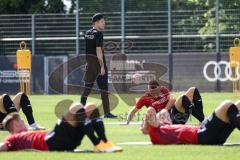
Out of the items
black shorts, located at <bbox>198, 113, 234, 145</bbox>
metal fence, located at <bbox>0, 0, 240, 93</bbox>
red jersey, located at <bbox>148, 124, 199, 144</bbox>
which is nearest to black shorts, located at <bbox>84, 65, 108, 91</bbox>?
red jersey, located at <bbox>148, 124, 199, 144</bbox>

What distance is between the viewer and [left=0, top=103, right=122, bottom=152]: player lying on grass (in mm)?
11070

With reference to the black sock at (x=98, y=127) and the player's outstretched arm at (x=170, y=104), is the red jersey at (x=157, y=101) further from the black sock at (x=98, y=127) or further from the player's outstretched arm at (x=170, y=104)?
the black sock at (x=98, y=127)

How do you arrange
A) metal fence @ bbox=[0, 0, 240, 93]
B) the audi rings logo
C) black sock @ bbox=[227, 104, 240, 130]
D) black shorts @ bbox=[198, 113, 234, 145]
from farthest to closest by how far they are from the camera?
metal fence @ bbox=[0, 0, 240, 93] < the audi rings logo < black shorts @ bbox=[198, 113, 234, 145] < black sock @ bbox=[227, 104, 240, 130]

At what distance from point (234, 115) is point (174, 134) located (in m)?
1.26

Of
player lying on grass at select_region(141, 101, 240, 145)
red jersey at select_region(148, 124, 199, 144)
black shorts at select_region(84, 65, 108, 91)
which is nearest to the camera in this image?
player lying on grass at select_region(141, 101, 240, 145)

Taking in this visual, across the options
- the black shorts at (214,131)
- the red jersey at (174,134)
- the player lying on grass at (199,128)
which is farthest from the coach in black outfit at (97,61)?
the black shorts at (214,131)

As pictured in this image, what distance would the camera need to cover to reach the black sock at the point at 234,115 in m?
11.6

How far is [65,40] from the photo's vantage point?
38688mm

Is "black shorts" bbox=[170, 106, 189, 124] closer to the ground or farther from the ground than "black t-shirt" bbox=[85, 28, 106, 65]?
closer to the ground

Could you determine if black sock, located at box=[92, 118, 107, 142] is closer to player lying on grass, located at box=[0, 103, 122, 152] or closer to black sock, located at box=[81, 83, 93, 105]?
player lying on grass, located at box=[0, 103, 122, 152]

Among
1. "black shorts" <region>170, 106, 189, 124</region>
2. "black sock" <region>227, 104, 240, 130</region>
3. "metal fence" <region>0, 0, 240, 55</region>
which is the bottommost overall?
"black shorts" <region>170, 106, 189, 124</region>

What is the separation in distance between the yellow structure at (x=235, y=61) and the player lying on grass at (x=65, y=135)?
708 inches

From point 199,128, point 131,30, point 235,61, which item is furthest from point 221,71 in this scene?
point 199,128

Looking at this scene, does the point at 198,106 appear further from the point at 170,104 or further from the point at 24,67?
the point at 24,67
